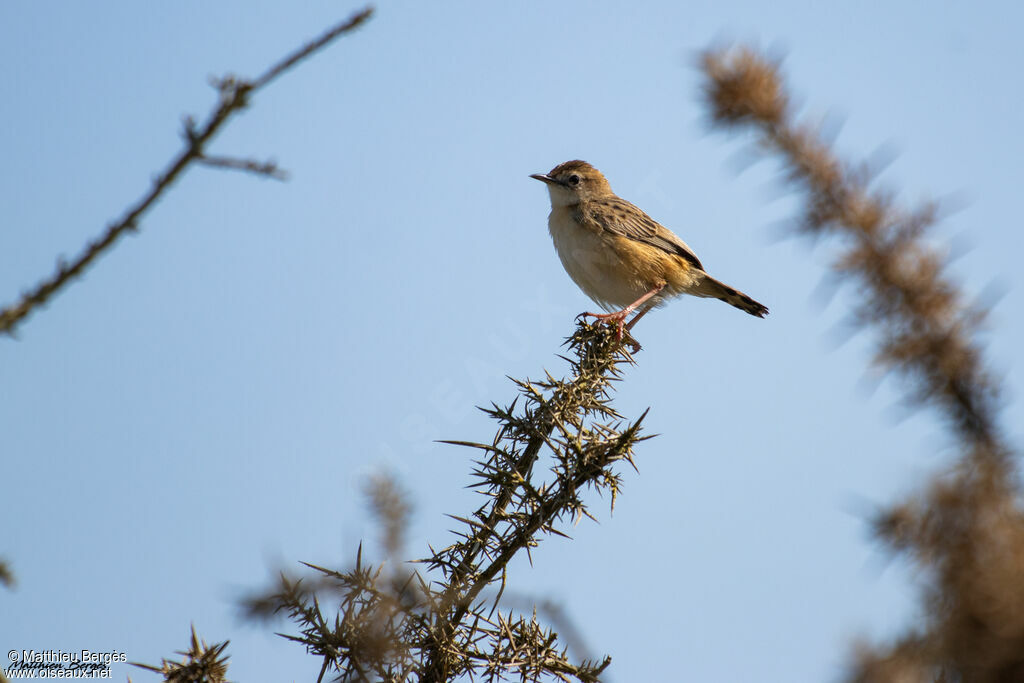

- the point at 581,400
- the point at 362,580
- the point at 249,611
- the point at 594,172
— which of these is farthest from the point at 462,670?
the point at 594,172

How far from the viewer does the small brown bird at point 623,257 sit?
8.34m

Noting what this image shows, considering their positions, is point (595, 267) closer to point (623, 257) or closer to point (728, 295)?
point (623, 257)

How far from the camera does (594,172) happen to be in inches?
387

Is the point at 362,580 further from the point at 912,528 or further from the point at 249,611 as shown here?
the point at 912,528

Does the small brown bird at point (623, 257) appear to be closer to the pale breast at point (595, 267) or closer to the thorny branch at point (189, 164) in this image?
the pale breast at point (595, 267)

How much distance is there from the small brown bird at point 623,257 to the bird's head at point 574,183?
16 mm

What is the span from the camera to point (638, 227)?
875 cm

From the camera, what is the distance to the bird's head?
9.35 meters

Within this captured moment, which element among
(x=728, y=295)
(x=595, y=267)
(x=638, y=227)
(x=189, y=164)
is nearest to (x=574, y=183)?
(x=638, y=227)

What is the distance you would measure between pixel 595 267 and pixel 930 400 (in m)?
7.19

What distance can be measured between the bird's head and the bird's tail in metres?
1.57

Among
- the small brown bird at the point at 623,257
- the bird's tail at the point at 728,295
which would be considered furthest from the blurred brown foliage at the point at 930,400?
the bird's tail at the point at 728,295

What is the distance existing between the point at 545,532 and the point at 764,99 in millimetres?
1566

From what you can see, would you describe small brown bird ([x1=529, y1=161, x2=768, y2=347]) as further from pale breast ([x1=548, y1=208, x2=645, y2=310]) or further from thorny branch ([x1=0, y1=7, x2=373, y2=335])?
thorny branch ([x1=0, y1=7, x2=373, y2=335])
